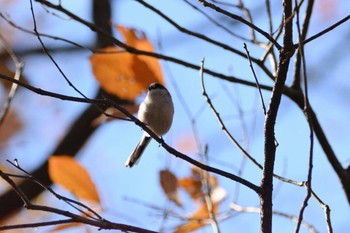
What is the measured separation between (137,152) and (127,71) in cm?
50

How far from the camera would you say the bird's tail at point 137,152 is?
10.9ft

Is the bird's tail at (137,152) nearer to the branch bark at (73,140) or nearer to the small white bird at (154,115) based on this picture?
the small white bird at (154,115)

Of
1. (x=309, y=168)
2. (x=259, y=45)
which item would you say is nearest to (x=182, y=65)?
Answer: (x=259, y=45)

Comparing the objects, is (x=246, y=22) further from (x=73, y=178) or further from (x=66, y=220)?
(x=73, y=178)

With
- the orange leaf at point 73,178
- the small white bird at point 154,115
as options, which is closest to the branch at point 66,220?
the orange leaf at point 73,178

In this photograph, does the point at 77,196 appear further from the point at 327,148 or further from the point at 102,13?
the point at 102,13

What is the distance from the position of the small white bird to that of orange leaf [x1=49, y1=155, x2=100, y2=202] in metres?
0.30

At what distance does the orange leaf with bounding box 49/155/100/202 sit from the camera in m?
3.03

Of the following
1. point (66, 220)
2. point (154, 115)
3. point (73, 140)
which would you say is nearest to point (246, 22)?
point (66, 220)

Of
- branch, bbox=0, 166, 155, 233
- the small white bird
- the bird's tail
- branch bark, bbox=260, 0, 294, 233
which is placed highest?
the small white bird

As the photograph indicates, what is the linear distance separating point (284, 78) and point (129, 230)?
722 mm

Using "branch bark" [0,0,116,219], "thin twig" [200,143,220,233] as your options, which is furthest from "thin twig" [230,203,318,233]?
"branch bark" [0,0,116,219]

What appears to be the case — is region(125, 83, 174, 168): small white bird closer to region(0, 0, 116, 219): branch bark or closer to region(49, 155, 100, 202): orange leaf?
region(49, 155, 100, 202): orange leaf

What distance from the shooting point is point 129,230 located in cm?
172
